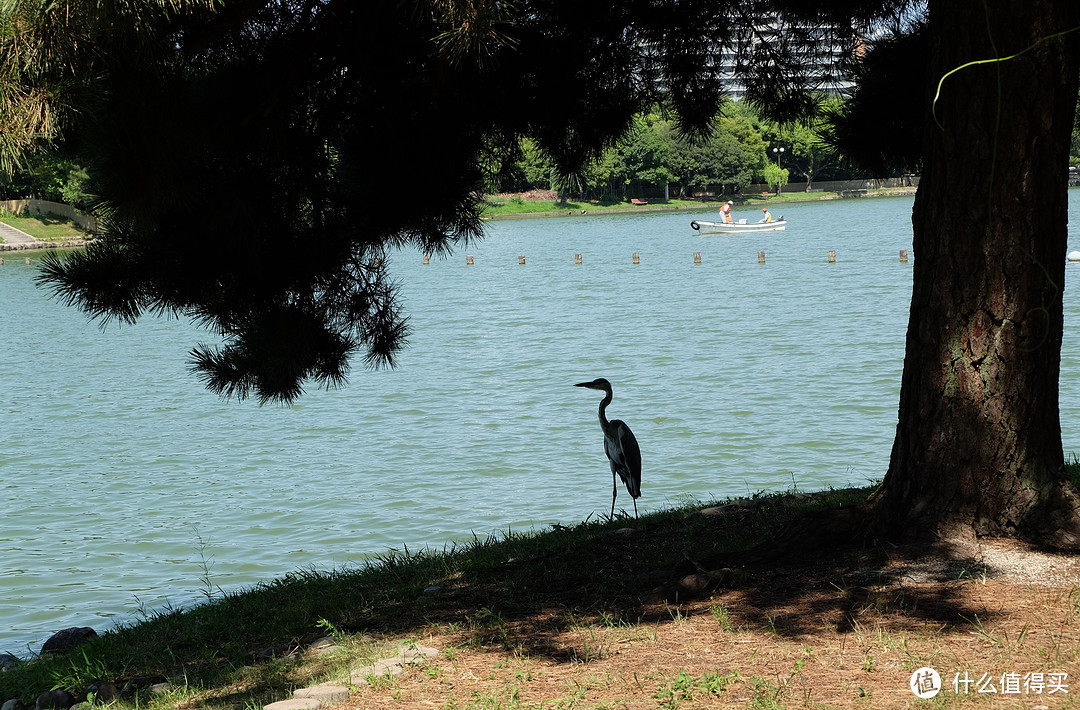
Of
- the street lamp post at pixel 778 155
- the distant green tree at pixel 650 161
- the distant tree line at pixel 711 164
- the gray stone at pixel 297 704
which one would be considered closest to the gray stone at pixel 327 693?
the gray stone at pixel 297 704

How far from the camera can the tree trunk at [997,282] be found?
4.13 metres

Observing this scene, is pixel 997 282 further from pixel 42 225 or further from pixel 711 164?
pixel 711 164

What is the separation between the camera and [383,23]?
210 inches

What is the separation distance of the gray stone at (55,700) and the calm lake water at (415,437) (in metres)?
2.84

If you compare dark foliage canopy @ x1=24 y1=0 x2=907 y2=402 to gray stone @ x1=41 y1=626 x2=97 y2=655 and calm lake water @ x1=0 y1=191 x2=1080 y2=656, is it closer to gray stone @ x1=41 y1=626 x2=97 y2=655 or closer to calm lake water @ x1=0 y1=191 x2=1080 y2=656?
gray stone @ x1=41 y1=626 x2=97 y2=655

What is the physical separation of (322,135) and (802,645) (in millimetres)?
3565

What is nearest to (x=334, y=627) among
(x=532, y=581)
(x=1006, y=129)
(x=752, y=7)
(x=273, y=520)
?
(x=532, y=581)

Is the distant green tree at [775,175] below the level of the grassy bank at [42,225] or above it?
above

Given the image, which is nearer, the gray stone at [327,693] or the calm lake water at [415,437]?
the gray stone at [327,693]

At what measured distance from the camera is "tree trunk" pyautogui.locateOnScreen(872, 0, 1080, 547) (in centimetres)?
413

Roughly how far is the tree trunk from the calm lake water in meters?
4.87

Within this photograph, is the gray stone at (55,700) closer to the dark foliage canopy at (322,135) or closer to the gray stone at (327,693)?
the gray stone at (327,693)

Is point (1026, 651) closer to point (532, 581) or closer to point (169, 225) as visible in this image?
point (532, 581)

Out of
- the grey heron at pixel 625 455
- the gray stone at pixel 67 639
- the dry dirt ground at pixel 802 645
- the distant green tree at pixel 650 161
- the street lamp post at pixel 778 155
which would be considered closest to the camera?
the dry dirt ground at pixel 802 645
